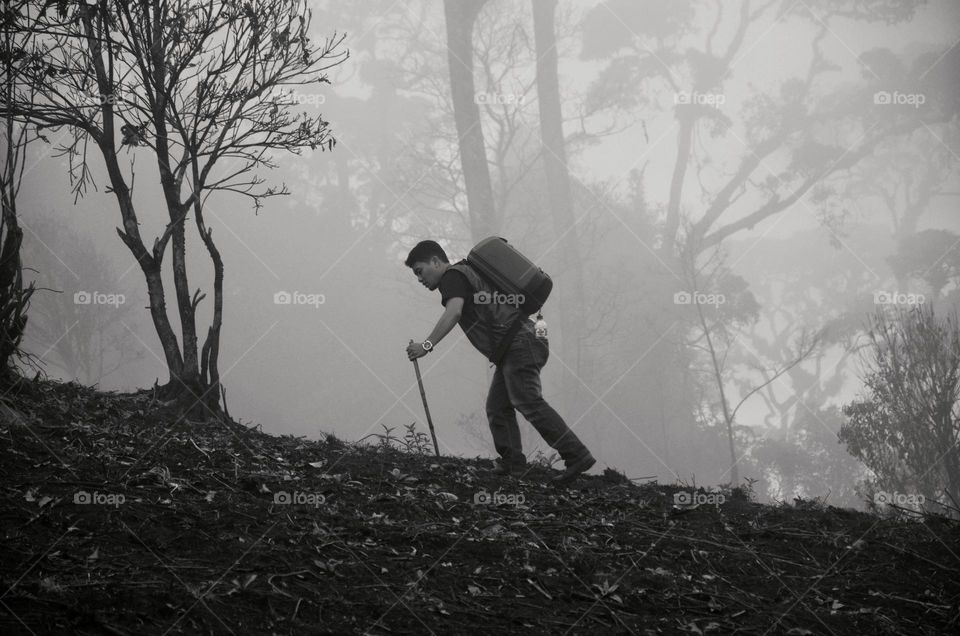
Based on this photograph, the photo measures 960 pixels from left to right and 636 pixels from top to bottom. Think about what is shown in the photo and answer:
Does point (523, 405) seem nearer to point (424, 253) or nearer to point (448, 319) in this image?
point (448, 319)

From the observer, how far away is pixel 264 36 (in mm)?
6363

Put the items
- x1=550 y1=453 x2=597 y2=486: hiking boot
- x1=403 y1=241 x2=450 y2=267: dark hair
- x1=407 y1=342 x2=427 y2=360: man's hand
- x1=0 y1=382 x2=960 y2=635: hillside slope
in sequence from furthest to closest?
x1=403 y1=241 x2=450 y2=267: dark hair
x1=550 y1=453 x2=597 y2=486: hiking boot
x1=407 y1=342 x2=427 y2=360: man's hand
x1=0 y1=382 x2=960 y2=635: hillside slope

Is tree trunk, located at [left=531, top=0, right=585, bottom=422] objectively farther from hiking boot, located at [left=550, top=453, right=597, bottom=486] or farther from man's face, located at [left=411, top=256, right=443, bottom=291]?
hiking boot, located at [left=550, top=453, right=597, bottom=486]

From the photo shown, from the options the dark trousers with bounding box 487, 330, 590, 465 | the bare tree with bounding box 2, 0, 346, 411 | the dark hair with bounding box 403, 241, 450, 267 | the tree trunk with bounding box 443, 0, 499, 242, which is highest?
the tree trunk with bounding box 443, 0, 499, 242

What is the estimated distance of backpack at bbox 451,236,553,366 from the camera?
5594 mm

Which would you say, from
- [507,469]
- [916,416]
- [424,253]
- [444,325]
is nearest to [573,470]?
[507,469]

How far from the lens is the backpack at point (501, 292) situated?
18.4 feet

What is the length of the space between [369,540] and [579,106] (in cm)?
2708

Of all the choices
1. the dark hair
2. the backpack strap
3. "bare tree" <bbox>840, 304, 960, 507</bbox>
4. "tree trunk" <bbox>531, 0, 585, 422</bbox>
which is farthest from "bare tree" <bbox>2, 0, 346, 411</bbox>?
"tree trunk" <bbox>531, 0, 585, 422</bbox>

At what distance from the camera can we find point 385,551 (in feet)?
11.2

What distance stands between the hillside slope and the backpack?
1.07m

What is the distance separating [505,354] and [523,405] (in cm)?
42

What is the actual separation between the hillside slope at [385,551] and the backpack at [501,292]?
42.0 inches

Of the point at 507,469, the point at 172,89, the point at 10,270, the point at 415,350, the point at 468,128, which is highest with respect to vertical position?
the point at 468,128
